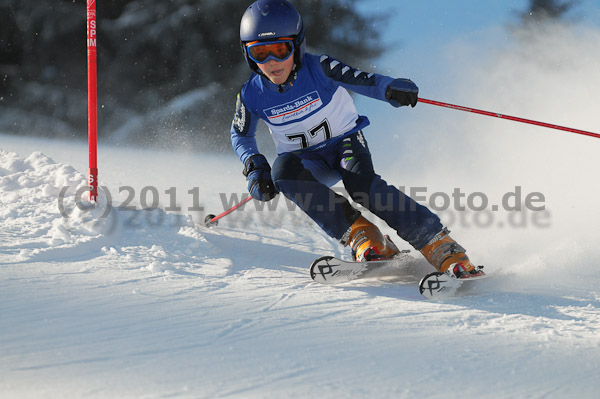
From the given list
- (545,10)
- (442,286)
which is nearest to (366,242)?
(442,286)

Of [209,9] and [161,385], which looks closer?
[161,385]

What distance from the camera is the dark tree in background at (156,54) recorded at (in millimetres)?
8703

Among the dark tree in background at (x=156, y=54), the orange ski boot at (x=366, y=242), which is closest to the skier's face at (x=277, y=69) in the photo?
the orange ski boot at (x=366, y=242)

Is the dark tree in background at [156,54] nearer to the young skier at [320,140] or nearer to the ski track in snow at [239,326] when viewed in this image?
the young skier at [320,140]

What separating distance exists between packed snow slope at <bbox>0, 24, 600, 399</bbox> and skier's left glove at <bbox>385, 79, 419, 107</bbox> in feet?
2.42

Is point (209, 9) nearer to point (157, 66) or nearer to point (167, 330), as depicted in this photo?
point (157, 66)

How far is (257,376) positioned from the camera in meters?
1.29

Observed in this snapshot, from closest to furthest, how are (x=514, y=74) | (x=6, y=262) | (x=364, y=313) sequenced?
(x=364, y=313), (x=6, y=262), (x=514, y=74)

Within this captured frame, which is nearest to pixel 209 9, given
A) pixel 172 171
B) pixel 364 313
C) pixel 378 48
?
pixel 378 48

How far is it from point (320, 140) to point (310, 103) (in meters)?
0.19

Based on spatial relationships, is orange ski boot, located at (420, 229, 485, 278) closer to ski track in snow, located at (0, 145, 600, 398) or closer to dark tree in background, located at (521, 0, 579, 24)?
ski track in snow, located at (0, 145, 600, 398)

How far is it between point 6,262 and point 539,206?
11.8 ft

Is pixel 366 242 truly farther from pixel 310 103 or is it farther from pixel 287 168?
pixel 310 103

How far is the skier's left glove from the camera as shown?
2.37 meters
